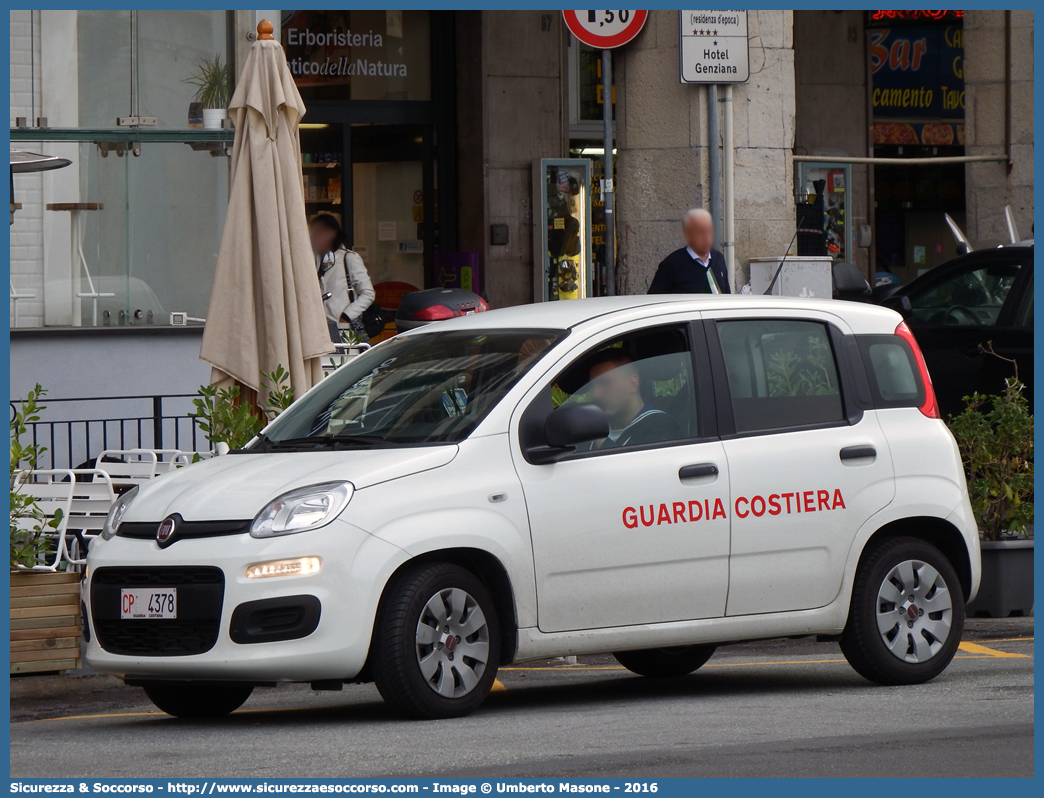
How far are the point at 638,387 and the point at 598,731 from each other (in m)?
1.62

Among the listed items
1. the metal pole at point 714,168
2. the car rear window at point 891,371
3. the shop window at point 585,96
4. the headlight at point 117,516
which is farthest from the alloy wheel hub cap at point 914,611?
the shop window at point 585,96

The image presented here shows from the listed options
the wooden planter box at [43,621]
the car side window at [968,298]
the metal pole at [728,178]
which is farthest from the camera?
the metal pole at [728,178]

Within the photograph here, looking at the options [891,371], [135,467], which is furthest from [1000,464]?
[135,467]

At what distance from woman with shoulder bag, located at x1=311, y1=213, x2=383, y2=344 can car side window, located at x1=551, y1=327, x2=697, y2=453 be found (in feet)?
21.1

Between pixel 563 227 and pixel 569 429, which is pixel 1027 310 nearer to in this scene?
pixel 569 429

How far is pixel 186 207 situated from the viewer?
49.2 feet

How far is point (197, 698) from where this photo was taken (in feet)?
26.0

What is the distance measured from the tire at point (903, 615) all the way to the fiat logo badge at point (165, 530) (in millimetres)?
3041

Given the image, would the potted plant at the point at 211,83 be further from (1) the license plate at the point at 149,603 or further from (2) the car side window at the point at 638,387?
(1) the license plate at the point at 149,603

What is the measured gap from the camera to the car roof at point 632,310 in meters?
8.11

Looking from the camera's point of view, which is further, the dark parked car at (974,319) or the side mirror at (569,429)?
the dark parked car at (974,319)

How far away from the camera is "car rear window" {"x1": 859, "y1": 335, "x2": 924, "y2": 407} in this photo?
8.53 meters

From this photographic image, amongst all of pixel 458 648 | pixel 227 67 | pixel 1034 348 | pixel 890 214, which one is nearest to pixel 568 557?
pixel 458 648

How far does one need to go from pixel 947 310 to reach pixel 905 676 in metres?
6.28
